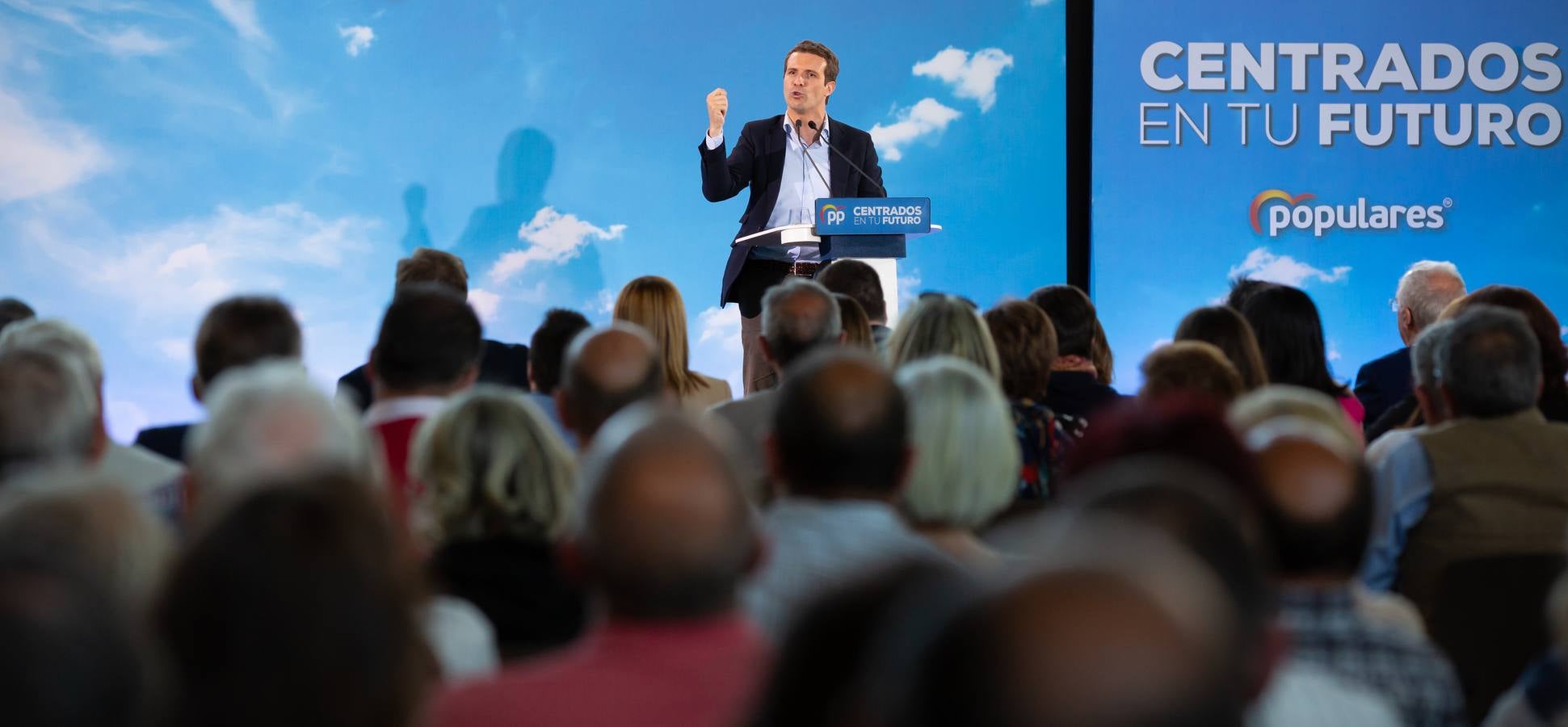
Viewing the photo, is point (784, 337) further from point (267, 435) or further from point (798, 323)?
point (267, 435)

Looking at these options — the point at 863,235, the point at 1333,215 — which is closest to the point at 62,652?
the point at 863,235

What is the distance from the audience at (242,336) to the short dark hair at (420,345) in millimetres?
169

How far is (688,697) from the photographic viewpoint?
122 cm

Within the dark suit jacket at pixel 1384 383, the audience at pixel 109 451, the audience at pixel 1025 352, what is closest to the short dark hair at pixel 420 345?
the audience at pixel 109 451

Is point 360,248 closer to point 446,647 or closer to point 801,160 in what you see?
point 801,160

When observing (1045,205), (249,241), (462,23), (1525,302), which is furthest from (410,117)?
(1525,302)

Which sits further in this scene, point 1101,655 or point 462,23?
point 462,23

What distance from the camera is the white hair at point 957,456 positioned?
6.87ft

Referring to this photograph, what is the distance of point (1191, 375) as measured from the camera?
2.61 metres

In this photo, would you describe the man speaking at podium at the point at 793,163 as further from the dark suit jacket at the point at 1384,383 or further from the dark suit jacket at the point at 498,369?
the dark suit jacket at the point at 1384,383

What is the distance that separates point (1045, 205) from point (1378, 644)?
6.33m

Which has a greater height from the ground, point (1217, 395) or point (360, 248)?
point (360, 248)

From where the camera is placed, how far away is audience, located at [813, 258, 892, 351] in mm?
4316

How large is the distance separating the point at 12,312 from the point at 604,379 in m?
2.32
